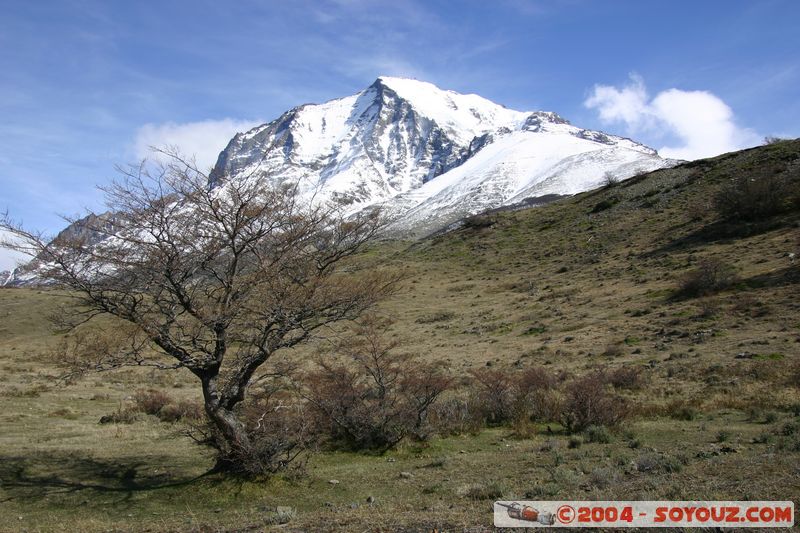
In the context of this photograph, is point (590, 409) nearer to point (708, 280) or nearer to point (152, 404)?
point (152, 404)

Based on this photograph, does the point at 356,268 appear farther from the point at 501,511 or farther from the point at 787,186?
the point at 787,186

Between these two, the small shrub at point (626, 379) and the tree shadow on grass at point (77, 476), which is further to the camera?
the small shrub at point (626, 379)

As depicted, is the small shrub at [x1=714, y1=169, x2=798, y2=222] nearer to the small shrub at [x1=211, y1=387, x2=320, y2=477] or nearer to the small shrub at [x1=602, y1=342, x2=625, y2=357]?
the small shrub at [x1=602, y1=342, x2=625, y2=357]

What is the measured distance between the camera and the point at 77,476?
33.0 feet

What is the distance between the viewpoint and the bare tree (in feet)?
28.8

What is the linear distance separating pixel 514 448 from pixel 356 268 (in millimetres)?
5334

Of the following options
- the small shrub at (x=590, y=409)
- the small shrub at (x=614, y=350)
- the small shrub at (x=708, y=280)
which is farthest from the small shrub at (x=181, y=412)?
the small shrub at (x=708, y=280)

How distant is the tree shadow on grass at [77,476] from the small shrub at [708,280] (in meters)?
31.0

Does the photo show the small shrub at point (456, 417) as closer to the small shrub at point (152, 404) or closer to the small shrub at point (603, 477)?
the small shrub at point (603, 477)

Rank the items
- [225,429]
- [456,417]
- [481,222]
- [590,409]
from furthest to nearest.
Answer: [481,222]
[456,417]
[590,409]
[225,429]

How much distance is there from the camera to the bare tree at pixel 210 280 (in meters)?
8.77

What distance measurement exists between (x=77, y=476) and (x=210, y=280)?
4596mm

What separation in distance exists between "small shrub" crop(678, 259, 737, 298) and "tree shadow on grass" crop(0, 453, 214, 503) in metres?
31.0

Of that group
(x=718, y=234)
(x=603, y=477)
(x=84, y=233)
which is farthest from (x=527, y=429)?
(x=718, y=234)
